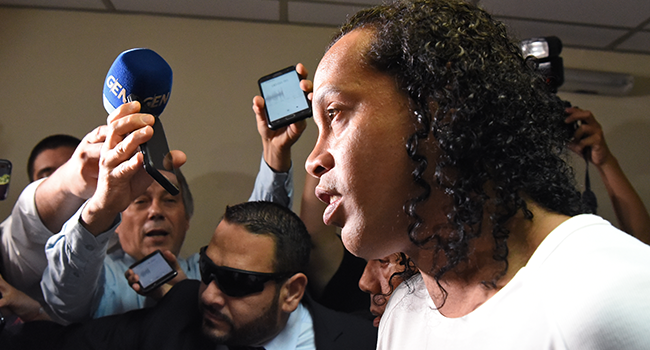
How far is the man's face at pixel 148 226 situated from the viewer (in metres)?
2.07

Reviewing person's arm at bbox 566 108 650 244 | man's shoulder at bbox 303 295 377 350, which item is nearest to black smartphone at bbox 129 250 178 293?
man's shoulder at bbox 303 295 377 350

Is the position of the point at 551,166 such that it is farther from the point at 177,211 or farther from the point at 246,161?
the point at 246,161

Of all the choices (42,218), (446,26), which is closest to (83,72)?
(42,218)

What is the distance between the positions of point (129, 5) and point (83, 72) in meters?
0.50

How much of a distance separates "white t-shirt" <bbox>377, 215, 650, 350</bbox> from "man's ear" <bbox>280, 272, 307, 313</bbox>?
3.21 ft

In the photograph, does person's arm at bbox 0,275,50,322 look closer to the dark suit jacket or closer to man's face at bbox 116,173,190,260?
the dark suit jacket

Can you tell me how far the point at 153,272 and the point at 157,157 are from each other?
30.2 inches

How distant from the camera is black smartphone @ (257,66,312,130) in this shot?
1.64 meters

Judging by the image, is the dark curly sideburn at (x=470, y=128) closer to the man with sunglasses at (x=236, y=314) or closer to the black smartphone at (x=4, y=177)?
the man with sunglasses at (x=236, y=314)

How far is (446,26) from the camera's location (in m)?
0.71

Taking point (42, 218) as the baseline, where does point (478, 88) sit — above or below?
above

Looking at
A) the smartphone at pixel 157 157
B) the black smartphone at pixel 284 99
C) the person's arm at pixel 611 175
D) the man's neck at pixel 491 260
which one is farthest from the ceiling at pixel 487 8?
the man's neck at pixel 491 260

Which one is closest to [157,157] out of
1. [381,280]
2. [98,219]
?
[98,219]

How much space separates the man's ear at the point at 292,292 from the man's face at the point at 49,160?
1.43 metres
